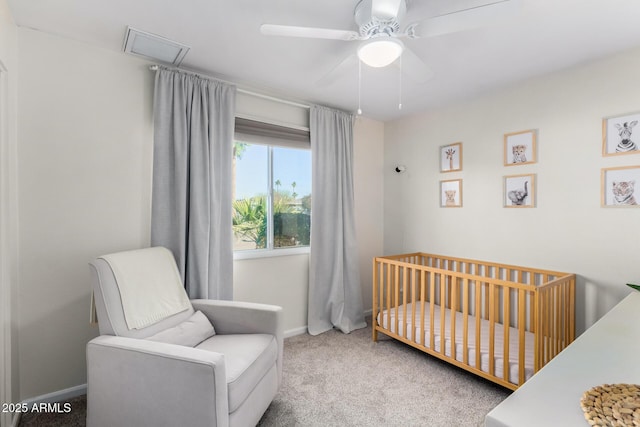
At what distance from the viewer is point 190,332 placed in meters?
1.83

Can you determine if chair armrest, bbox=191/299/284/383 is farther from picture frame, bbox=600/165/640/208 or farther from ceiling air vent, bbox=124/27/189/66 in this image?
picture frame, bbox=600/165/640/208

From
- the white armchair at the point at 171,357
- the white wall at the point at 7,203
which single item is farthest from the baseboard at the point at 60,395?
the white armchair at the point at 171,357

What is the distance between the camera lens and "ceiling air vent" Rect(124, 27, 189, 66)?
1907 mm

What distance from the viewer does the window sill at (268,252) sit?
9.00 ft

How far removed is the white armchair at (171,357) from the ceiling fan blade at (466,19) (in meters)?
1.77

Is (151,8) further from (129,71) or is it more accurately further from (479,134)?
(479,134)

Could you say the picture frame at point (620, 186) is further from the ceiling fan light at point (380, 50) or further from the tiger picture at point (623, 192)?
the ceiling fan light at point (380, 50)

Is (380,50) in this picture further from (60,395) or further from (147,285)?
(60,395)

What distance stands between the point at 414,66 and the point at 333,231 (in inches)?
71.5

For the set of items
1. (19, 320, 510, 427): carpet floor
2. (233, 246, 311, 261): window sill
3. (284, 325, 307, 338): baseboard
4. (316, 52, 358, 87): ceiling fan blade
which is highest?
(316, 52, 358, 87): ceiling fan blade

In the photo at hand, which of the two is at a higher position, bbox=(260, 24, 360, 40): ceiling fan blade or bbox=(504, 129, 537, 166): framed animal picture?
bbox=(260, 24, 360, 40): ceiling fan blade

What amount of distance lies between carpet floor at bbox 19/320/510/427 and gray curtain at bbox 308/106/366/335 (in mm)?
462

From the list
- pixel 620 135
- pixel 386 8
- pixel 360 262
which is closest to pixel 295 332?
pixel 360 262

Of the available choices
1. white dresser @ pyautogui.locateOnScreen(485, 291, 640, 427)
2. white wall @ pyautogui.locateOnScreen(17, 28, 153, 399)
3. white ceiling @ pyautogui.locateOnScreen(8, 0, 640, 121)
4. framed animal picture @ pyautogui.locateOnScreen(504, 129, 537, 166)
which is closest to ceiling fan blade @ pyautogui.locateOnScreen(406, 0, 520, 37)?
white ceiling @ pyautogui.locateOnScreen(8, 0, 640, 121)
